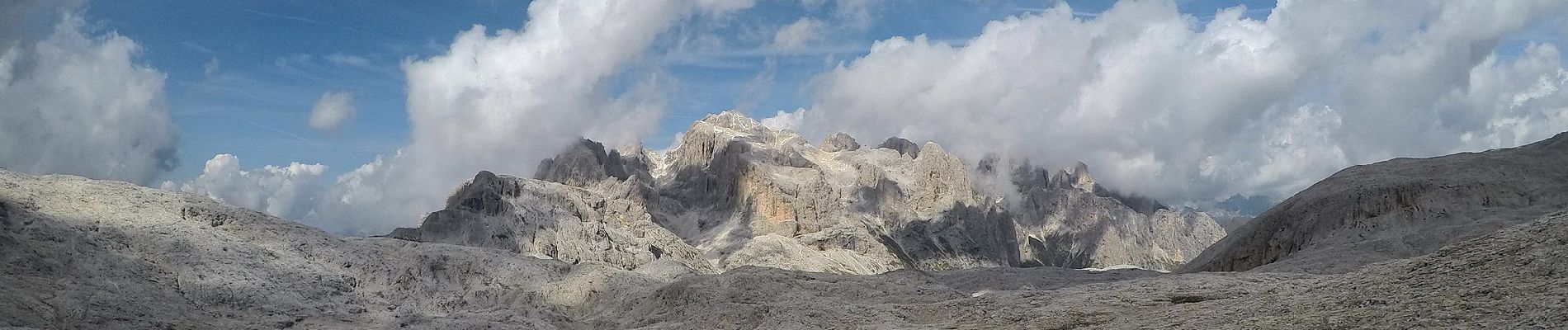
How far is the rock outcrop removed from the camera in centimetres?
6016

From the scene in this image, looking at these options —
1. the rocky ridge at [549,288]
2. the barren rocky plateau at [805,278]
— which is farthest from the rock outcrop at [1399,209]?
the rocky ridge at [549,288]

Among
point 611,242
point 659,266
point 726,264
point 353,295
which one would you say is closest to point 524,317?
point 353,295

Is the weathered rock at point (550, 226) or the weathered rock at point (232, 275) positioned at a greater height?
the weathered rock at point (550, 226)

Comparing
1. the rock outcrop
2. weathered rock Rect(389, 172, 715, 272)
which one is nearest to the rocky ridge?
the rock outcrop

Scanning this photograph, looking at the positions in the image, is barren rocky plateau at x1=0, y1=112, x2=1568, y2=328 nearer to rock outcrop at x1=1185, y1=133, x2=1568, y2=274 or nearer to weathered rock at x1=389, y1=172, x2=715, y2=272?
rock outcrop at x1=1185, y1=133, x2=1568, y2=274

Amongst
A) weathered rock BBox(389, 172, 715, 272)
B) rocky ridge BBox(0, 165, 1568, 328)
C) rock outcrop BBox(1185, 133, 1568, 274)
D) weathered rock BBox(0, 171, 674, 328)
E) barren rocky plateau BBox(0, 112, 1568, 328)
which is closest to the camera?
rocky ridge BBox(0, 165, 1568, 328)

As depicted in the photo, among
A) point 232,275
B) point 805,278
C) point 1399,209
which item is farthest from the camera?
point 1399,209

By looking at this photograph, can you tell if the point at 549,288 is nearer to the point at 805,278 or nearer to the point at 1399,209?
the point at 805,278

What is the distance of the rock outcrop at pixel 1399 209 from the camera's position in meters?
60.2

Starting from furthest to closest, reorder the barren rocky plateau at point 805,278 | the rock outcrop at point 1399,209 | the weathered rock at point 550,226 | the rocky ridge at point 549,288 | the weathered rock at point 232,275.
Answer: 1. the weathered rock at point 550,226
2. the rock outcrop at point 1399,209
3. the weathered rock at point 232,275
4. the barren rocky plateau at point 805,278
5. the rocky ridge at point 549,288

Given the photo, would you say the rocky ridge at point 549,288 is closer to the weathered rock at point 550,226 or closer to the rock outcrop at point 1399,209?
the rock outcrop at point 1399,209

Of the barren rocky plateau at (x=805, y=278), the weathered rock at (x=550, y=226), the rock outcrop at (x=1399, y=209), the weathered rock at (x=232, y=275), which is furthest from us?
the weathered rock at (x=550, y=226)

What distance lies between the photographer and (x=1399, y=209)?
68750mm

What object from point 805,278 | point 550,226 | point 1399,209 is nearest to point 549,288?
point 805,278
